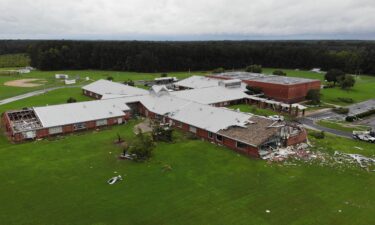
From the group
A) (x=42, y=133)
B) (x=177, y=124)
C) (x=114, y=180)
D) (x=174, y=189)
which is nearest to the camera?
(x=174, y=189)

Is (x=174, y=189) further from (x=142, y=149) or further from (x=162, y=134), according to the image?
(x=162, y=134)

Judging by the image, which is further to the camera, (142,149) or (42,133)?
(42,133)

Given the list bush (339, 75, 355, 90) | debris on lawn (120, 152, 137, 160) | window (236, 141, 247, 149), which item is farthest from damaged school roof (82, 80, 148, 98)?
bush (339, 75, 355, 90)

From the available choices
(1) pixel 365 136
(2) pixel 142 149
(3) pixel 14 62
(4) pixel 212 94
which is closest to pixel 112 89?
(4) pixel 212 94

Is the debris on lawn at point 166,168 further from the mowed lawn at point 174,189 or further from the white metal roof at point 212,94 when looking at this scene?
the white metal roof at point 212,94

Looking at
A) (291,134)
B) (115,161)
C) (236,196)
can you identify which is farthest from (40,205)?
(291,134)
